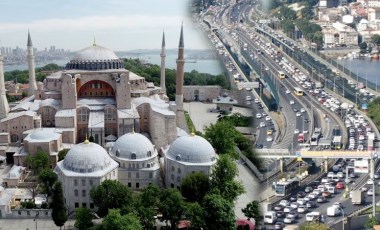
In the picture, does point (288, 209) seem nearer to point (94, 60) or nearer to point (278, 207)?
point (278, 207)

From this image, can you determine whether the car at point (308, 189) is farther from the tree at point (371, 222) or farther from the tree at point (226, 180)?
the tree at point (226, 180)

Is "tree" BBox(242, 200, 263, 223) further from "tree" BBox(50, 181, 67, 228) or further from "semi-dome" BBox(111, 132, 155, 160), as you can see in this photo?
"tree" BBox(50, 181, 67, 228)

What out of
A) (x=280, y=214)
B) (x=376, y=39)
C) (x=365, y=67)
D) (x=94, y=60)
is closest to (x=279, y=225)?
(x=280, y=214)

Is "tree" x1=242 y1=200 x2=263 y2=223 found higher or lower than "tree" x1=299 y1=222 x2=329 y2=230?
higher

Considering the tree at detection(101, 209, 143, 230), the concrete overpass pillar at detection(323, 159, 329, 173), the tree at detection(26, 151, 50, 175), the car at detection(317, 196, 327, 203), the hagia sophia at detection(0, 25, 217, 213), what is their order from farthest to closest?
1. the concrete overpass pillar at detection(323, 159, 329, 173)
2. the tree at detection(26, 151, 50, 175)
3. the car at detection(317, 196, 327, 203)
4. the hagia sophia at detection(0, 25, 217, 213)
5. the tree at detection(101, 209, 143, 230)

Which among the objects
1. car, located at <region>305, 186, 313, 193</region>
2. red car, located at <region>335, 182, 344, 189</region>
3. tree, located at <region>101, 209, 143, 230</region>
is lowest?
red car, located at <region>335, 182, 344, 189</region>

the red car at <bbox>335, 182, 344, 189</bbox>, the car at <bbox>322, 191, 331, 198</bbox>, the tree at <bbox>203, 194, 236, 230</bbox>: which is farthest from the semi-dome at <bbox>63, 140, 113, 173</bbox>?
the red car at <bbox>335, 182, 344, 189</bbox>

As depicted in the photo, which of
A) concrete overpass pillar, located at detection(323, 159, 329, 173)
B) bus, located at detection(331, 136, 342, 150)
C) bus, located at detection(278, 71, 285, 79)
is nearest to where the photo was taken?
concrete overpass pillar, located at detection(323, 159, 329, 173)
